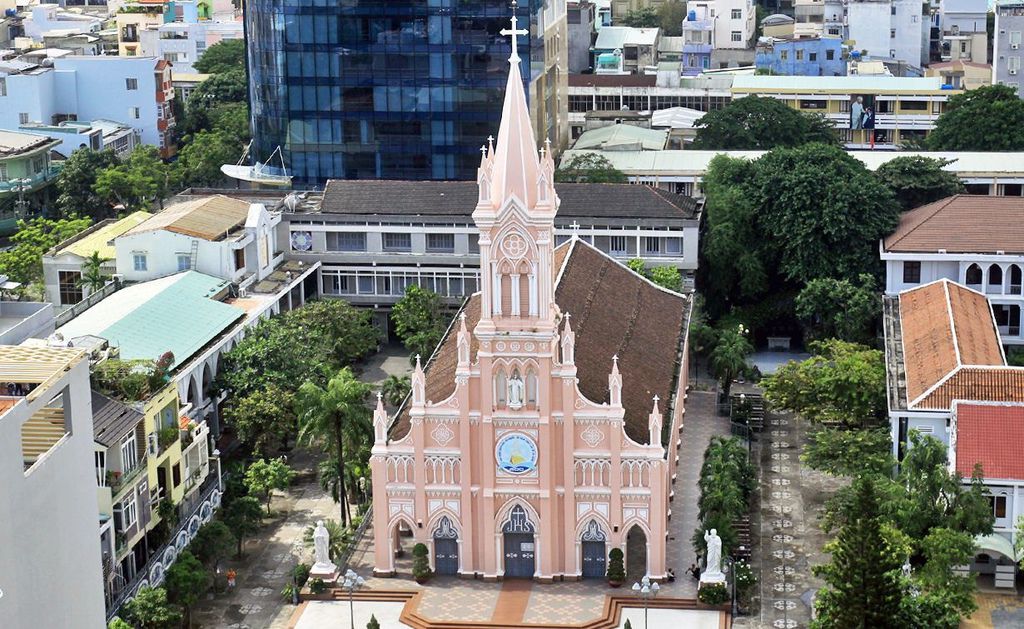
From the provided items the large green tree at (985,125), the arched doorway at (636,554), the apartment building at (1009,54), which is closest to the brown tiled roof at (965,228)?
the large green tree at (985,125)

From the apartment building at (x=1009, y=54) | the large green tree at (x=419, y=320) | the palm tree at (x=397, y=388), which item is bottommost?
the palm tree at (x=397, y=388)

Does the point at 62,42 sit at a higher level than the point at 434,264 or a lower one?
higher

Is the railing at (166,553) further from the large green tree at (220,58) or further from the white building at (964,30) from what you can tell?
the white building at (964,30)

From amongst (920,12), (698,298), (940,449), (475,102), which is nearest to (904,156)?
(698,298)

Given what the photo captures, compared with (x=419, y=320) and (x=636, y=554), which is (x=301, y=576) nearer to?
(x=636, y=554)

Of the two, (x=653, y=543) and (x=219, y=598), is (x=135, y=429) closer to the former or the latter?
(x=219, y=598)

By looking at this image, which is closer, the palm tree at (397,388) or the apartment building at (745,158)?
the palm tree at (397,388)
